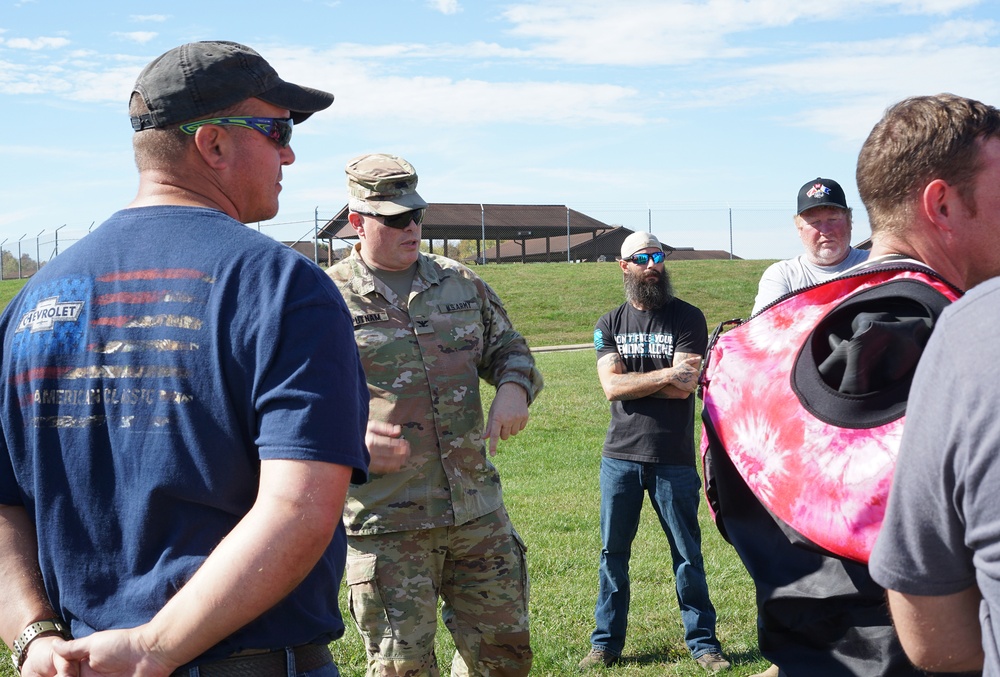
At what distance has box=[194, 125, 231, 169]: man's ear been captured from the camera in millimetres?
2057

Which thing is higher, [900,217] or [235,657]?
[900,217]

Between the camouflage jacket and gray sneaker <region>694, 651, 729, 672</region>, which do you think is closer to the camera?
the camouflage jacket

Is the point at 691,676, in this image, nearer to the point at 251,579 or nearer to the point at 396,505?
the point at 396,505

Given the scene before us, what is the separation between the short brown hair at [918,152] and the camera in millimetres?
1821

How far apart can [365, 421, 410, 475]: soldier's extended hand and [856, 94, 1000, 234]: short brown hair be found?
5.72 ft

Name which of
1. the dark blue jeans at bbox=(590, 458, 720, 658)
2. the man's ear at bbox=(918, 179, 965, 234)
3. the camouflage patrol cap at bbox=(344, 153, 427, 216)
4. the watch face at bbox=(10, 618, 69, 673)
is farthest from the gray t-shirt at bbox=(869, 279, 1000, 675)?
the dark blue jeans at bbox=(590, 458, 720, 658)

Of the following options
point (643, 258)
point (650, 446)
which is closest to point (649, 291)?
point (643, 258)

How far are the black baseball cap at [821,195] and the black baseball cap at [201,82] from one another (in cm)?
433

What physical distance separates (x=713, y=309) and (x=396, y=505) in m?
27.3

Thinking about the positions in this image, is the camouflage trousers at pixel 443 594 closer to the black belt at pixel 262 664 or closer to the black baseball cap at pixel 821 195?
the black belt at pixel 262 664

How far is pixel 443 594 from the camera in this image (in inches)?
164

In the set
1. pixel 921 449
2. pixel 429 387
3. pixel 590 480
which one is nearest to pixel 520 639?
pixel 429 387

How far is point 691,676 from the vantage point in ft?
16.4

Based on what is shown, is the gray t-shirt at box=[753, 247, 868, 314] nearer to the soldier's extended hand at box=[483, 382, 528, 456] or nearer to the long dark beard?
the long dark beard
